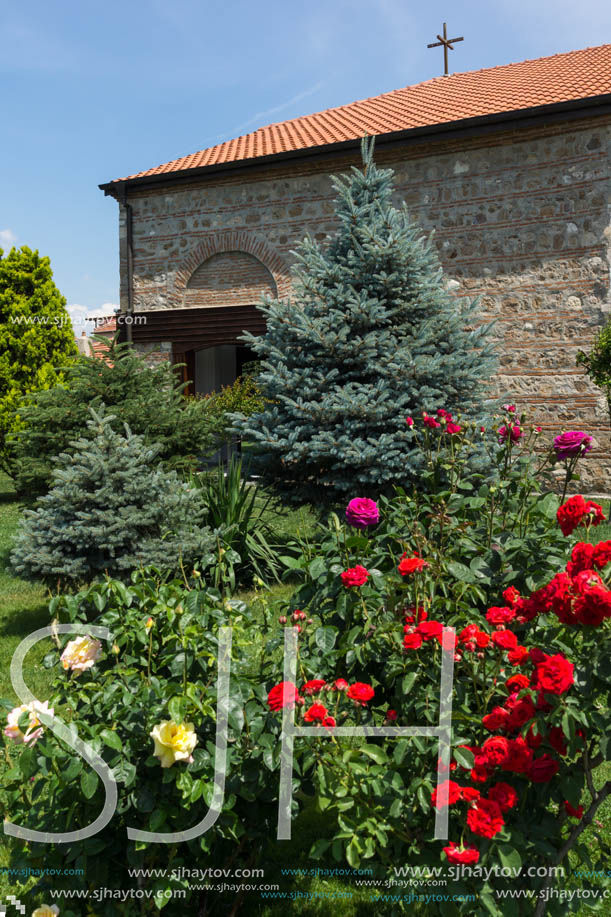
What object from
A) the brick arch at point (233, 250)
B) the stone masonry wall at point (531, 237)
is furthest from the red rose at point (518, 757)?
the brick arch at point (233, 250)

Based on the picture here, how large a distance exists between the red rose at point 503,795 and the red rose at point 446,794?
0.29 ft

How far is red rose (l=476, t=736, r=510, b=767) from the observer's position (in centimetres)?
159

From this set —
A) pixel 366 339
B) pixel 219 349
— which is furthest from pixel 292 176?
pixel 366 339

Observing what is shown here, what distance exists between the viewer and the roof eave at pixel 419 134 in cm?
980

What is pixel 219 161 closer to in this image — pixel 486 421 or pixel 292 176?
pixel 292 176

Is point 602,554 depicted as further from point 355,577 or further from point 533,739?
point 355,577

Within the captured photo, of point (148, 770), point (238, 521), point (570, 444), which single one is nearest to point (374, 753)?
point (148, 770)

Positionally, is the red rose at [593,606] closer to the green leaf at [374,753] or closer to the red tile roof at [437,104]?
the green leaf at [374,753]

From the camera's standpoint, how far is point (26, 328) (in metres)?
11.6

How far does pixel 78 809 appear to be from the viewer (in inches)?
74.2

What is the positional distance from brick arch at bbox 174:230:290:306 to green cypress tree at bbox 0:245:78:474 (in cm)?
230

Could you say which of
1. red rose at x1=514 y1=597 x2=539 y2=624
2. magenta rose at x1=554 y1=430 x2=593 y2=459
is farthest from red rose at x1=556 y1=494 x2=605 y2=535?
magenta rose at x1=554 y1=430 x2=593 y2=459

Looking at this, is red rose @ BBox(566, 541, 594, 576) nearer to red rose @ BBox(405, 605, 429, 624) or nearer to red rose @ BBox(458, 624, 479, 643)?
red rose @ BBox(458, 624, 479, 643)

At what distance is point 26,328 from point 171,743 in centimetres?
1123
